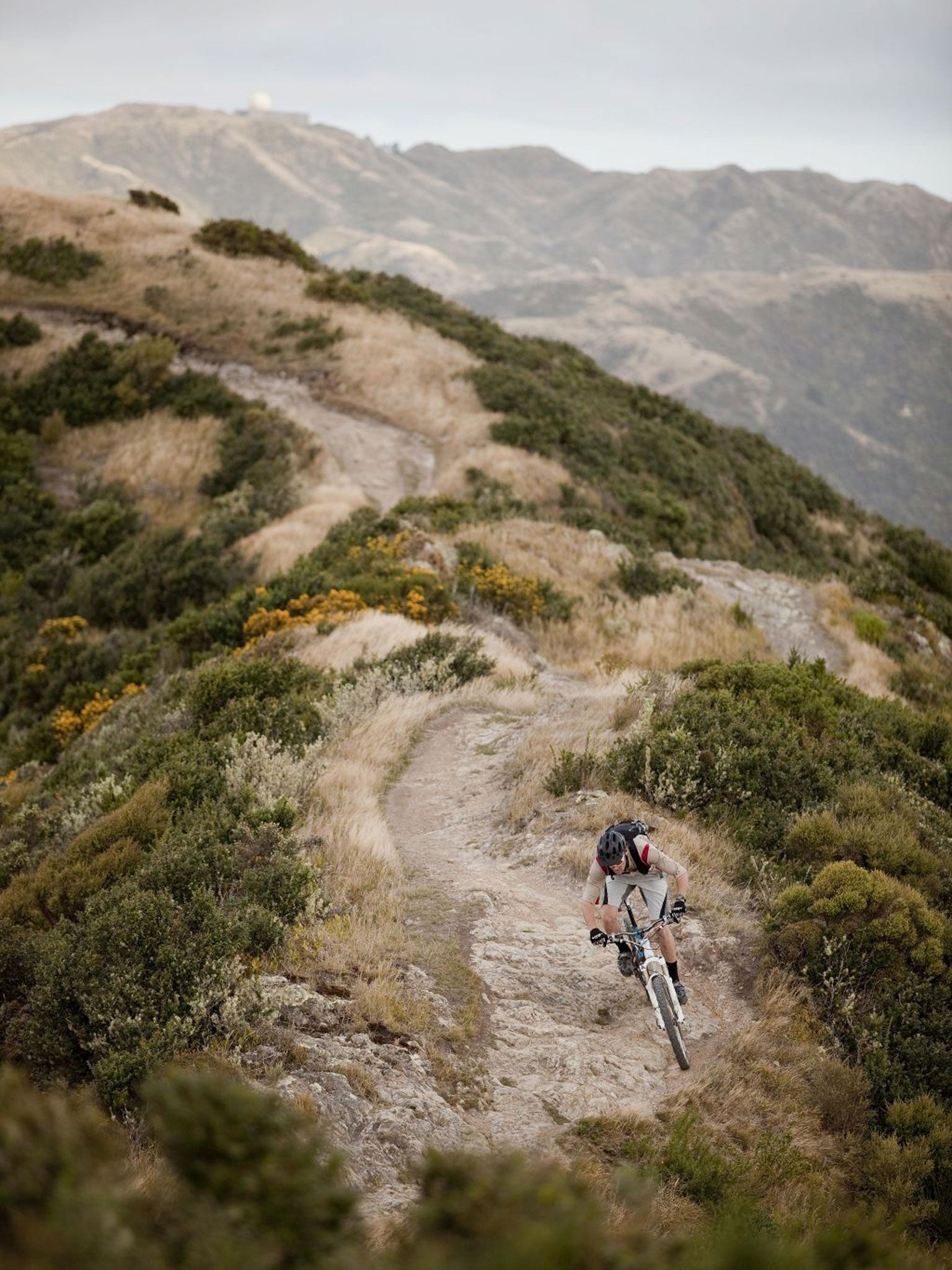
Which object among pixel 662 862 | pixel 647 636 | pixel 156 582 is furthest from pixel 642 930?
pixel 156 582

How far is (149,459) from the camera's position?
26562mm

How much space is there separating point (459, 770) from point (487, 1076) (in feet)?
16.1

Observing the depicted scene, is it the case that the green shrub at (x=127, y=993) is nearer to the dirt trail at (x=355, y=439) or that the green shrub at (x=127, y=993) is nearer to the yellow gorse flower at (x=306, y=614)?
the yellow gorse flower at (x=306, y=614)

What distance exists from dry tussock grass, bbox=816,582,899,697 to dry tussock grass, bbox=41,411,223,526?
54.7 feet

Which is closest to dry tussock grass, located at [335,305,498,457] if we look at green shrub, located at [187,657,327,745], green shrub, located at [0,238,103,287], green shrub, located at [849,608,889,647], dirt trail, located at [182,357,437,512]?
dirt trail, located at [182,357,437,512]

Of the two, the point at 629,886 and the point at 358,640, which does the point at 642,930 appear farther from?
the point at 358,640

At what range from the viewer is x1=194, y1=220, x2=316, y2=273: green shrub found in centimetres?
3772

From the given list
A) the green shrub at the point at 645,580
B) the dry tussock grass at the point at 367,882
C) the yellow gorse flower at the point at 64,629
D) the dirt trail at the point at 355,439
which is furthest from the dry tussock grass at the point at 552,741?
the dirt trail at the point at 355,439

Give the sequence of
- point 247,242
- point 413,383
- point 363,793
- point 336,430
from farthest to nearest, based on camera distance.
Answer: point 247,242 < point 413,383 < point 336,430 < point 363,793

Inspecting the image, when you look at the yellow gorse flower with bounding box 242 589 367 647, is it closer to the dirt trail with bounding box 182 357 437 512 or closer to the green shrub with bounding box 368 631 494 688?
the green shrub with bounding box 368 631 494 688

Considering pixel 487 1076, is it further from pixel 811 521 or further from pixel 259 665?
pixel 811 521

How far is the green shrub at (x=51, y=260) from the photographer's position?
3400 cm

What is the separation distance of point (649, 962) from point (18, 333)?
1278 inches

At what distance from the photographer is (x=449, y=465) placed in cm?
2605
